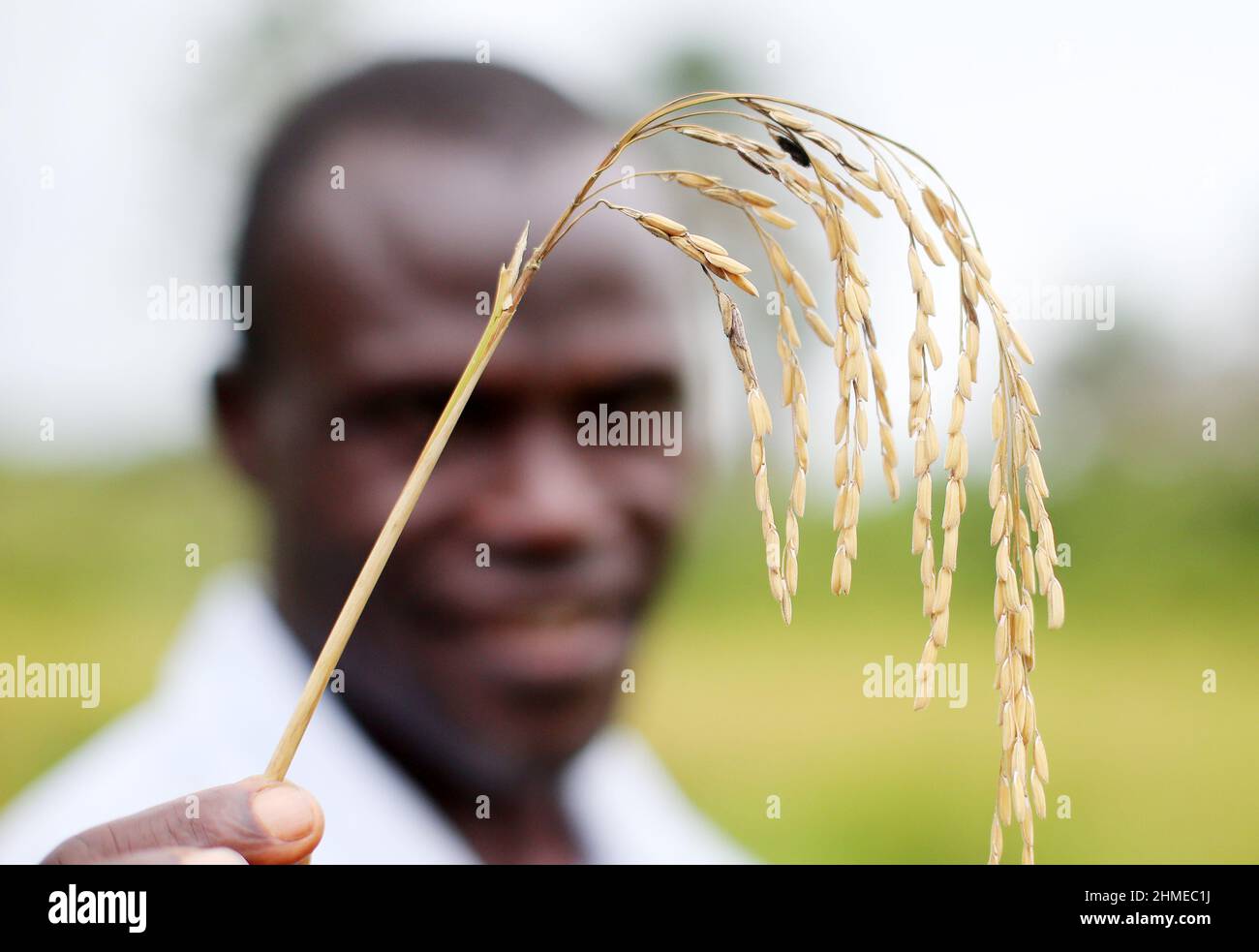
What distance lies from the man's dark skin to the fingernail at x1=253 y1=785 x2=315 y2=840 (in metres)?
0.66

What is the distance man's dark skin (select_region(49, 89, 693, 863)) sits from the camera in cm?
149

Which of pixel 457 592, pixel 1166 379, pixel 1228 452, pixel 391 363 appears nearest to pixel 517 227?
pixel 391 363

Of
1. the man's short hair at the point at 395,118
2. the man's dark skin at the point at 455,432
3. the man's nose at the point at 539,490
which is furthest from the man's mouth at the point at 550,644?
the man's short hair at the point at 395,118

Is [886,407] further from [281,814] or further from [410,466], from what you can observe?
[410,466]

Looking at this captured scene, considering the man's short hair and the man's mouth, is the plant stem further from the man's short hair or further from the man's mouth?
the man's short hair

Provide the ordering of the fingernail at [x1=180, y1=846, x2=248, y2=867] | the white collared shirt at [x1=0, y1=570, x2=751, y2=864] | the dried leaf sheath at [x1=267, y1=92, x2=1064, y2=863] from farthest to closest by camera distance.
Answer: the white collared shirt at [x1=0, y1=570, x2=751, y2=864] → the fingernail at [x1=180, y1=846, x2=248, y2=867] → the dried leaf sheath at [x1=267, y1=92, x2=1064, y2=863]

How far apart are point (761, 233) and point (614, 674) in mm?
1058

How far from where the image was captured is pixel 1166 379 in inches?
74.6

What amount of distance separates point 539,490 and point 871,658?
718 millimetres

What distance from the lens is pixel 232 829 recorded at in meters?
0.84

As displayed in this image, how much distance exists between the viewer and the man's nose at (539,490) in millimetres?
1489

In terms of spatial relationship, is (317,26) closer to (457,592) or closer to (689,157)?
(689,157)

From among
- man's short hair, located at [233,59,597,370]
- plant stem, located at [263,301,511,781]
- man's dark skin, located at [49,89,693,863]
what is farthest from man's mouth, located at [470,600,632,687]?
plant stem, located at [263,301,511,781]
